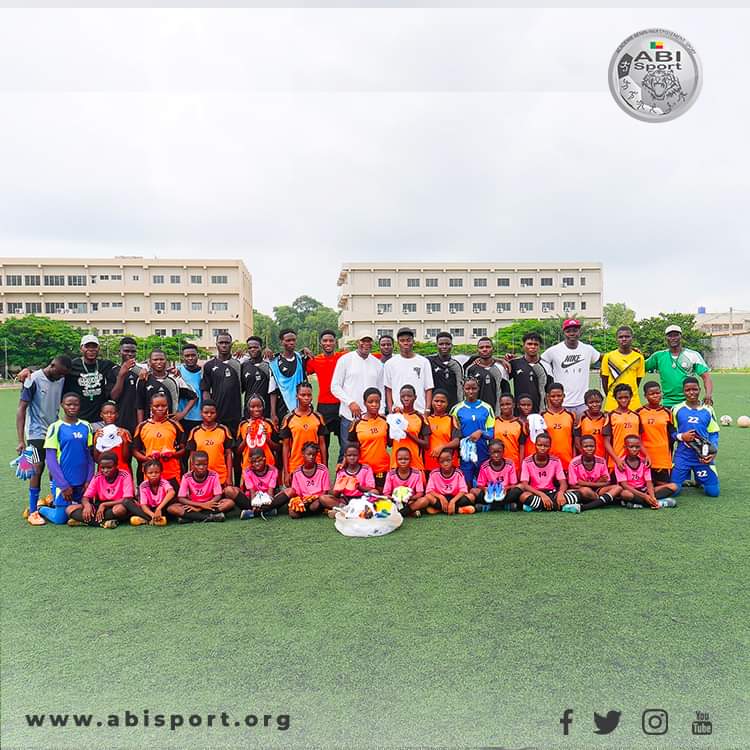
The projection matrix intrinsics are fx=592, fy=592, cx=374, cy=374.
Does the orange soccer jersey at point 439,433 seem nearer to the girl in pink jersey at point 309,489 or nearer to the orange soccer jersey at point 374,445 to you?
the orange soccer jersey at point 374,445

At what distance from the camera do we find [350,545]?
14.8 feet

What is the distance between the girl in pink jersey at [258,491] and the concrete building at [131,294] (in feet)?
186

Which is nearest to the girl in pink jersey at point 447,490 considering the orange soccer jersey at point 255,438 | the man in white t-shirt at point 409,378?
the man in white t-shirt at point 409,378

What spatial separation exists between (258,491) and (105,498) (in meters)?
1.33

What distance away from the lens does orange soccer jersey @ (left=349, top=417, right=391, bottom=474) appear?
18.9 feet

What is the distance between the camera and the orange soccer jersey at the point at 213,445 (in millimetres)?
5676

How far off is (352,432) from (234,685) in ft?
11.0

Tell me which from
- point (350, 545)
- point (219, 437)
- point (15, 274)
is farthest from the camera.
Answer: point (15, 274)

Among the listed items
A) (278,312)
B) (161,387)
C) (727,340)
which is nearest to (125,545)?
(161,387)

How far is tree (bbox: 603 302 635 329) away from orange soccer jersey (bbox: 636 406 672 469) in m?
57.8

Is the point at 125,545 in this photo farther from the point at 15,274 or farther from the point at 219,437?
the point at 15,274

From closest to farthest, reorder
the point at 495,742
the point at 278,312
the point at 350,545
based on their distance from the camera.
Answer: the point at 495,742 < the point at 350,545 < the point at 278,312

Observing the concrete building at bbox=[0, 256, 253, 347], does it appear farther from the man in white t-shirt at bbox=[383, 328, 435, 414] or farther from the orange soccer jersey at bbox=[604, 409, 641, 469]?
the orange soccer jersey at bbox=[604, 409, 641, 469]

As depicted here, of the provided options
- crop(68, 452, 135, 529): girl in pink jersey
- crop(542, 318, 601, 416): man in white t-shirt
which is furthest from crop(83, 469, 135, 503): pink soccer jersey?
crop(542, 318, 601, 416): man in white t-shirt
